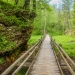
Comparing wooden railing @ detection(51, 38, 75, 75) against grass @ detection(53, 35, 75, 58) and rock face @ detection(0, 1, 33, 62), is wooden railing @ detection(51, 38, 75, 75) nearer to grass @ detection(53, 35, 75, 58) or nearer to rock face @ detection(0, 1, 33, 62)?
rock face @ detection(0, 1, 33, 62)

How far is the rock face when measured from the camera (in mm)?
11623

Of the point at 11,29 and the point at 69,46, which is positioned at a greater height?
the point at 11,29

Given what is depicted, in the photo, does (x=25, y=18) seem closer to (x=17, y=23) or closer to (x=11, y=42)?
(x=17, y=23)

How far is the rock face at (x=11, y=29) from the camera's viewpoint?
11.6 m

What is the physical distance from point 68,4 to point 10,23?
5706 cm

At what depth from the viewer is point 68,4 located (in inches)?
2655

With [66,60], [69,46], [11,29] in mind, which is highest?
[11,29]

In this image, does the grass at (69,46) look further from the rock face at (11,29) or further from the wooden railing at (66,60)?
the wooden railing at (66,60)

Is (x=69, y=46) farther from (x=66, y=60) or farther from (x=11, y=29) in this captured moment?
(x=66, y=60)

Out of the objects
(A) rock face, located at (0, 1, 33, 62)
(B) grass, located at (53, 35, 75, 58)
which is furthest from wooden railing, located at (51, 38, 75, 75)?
(B) grass, located at (53, 35, 75, 58)

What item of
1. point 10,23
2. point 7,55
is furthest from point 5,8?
point 7,55

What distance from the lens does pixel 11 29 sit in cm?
1300


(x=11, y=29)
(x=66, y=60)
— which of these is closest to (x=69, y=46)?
(x=11, y=29)

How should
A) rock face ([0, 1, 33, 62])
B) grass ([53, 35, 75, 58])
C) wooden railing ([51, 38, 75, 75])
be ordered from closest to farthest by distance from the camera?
wooden railing ([51, 38, 75, 75]) < rock face ([0, 1, 33, 62]) < grass ([53, 35, 75, 58])
